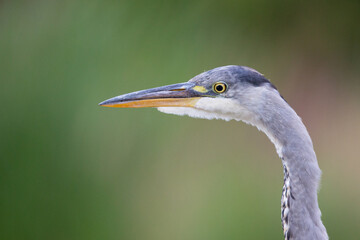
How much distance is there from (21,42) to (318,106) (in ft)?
5.84

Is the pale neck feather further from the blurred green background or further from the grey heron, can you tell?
the blurred green background

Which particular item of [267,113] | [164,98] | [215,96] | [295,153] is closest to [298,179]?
[295,153]

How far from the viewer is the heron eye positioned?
1.18m

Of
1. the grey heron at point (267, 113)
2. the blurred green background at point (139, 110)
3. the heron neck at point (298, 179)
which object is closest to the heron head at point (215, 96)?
the grey heron at point (267, 113)

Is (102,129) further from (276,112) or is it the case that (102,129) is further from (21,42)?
(276,112)

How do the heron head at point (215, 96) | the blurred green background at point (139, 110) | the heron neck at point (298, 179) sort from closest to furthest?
the heron neck at point (298, 179), the heron head at point (215, 96), the blurred green background at point (139, 110)

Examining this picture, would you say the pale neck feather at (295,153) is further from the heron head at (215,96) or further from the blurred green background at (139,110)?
the blurred green background at (139,110)

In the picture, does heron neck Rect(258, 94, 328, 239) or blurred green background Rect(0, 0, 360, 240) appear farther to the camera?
blurred green background Rect(0, 0, 360, 240)

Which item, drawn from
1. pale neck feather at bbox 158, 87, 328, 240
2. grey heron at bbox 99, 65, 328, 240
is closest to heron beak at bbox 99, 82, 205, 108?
grey heron at bbox 99, 65, 328, 240

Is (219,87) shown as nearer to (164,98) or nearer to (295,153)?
(164,98)

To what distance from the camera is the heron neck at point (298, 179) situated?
1033 millimetres

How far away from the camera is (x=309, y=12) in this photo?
2520 millimetres

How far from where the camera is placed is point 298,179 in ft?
3.42

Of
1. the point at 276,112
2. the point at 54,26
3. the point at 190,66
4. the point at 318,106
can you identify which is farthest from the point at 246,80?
the point at 54,26
